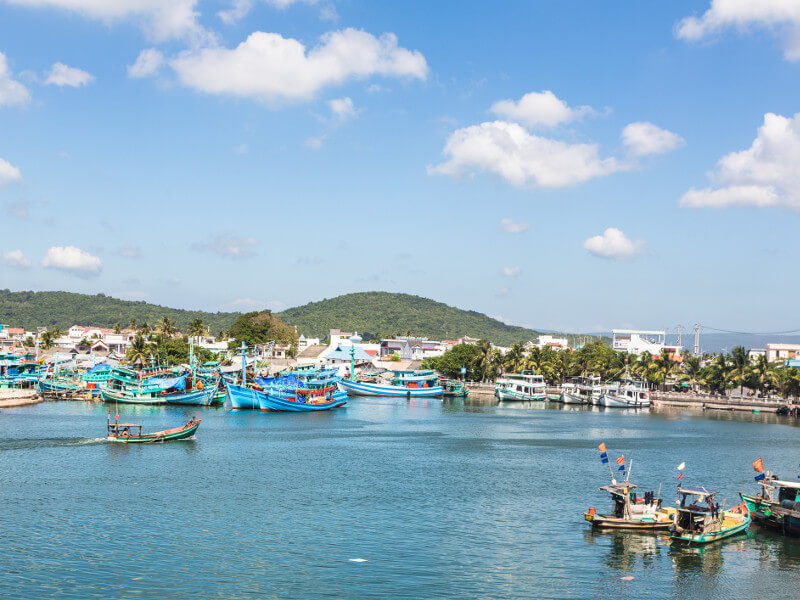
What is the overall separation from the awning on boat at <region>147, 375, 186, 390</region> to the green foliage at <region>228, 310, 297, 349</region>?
64630 mm

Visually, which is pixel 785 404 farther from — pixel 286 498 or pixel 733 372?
pixel 286 498

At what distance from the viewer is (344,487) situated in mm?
45094

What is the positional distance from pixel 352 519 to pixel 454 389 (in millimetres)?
97946

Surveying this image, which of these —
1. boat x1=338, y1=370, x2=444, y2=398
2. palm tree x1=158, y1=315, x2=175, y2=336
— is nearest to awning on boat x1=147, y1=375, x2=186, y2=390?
boat x1=338, y1=370, x2=444, y2=398

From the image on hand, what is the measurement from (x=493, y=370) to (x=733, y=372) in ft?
151

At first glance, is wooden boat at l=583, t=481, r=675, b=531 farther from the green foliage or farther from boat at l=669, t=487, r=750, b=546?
the green foliage

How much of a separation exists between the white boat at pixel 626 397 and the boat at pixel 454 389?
25.0 m

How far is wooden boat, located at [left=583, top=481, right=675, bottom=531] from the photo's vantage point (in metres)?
34.6

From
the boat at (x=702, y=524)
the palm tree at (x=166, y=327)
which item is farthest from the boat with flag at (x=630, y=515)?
the palm tree at (x=166, y=327)

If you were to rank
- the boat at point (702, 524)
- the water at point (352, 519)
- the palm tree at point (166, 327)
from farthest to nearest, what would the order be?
the palm tree at point (166, 327) → the boat at point (702, 524) → the water at point (352, 519)

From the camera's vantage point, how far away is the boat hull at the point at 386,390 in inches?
5012

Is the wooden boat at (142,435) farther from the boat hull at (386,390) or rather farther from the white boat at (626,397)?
the white boat at (626,397)

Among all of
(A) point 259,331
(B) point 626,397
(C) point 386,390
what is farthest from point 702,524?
(A) point 259,331

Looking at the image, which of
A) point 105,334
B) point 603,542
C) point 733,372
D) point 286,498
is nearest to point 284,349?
point 105,334
